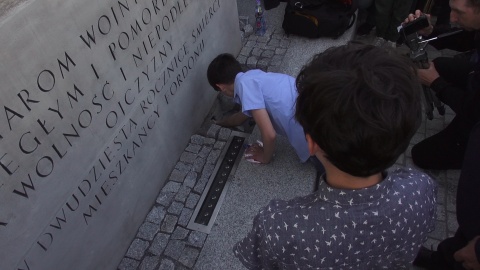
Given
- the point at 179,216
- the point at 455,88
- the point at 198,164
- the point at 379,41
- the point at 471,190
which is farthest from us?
the point at 379,41

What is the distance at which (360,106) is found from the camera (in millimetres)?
949

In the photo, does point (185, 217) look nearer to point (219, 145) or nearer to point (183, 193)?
point (183, 193)

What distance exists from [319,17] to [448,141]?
198 centimetres

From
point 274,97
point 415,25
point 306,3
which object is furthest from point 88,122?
point 306,3

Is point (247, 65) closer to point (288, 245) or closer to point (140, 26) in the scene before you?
point (140, 26)

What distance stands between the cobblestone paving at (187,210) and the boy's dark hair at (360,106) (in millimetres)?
1851

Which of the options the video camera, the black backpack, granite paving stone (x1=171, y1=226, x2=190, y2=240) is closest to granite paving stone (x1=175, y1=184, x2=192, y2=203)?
granite paving stone (x1=171, y1=226, x2=190, y2=240)

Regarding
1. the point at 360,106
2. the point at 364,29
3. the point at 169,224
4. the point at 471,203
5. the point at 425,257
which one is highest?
the point at 360,106

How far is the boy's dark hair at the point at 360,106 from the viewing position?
3.14 feet

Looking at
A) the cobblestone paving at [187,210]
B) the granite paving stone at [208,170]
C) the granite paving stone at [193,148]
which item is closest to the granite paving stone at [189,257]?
the cobblestone paving at [187,210]

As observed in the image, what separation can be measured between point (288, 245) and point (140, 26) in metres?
1.79

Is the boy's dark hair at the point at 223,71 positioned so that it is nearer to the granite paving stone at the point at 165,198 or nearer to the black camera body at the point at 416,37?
the granite paving stone at the point at 165,198

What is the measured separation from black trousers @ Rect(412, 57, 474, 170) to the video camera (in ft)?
0.69

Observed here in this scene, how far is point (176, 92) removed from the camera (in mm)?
3092
